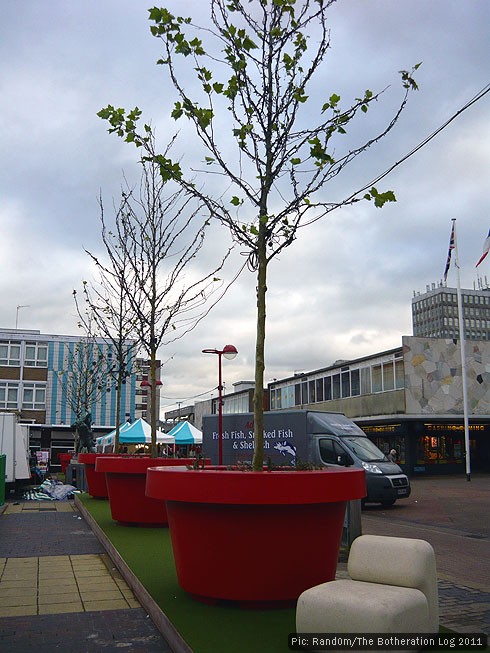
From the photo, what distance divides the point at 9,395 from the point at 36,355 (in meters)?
3.55

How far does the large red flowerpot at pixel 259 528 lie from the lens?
520 centimetres

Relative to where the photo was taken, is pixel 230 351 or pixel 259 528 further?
pixel 230 351

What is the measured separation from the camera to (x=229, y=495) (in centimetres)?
522

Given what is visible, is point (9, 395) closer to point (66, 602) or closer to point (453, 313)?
point (66, 602)

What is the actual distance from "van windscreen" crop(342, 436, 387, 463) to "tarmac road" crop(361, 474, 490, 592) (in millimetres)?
1305

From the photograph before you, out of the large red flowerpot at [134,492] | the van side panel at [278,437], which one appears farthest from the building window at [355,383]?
the large red flowerpot at [134,492]

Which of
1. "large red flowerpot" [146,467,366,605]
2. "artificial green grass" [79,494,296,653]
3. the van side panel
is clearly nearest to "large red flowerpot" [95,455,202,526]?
"artificial green grass" [79,494,296,653]

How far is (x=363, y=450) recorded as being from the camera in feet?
59.8

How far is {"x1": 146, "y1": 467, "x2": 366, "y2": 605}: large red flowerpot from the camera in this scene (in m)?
5.20

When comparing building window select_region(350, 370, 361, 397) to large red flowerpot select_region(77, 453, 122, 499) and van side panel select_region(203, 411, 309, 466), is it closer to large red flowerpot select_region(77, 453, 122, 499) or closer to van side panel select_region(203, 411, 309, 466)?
van side panel select_region(203, 411, 309, 466)

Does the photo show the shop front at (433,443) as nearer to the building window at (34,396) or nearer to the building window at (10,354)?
the building window at (34,396)

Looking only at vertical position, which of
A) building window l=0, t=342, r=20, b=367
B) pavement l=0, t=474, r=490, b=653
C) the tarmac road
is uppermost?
building window l=0, t=342, r=20, b=367

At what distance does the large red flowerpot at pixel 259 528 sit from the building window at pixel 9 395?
46550 millimetres

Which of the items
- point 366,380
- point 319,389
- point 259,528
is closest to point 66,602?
point 259,528
